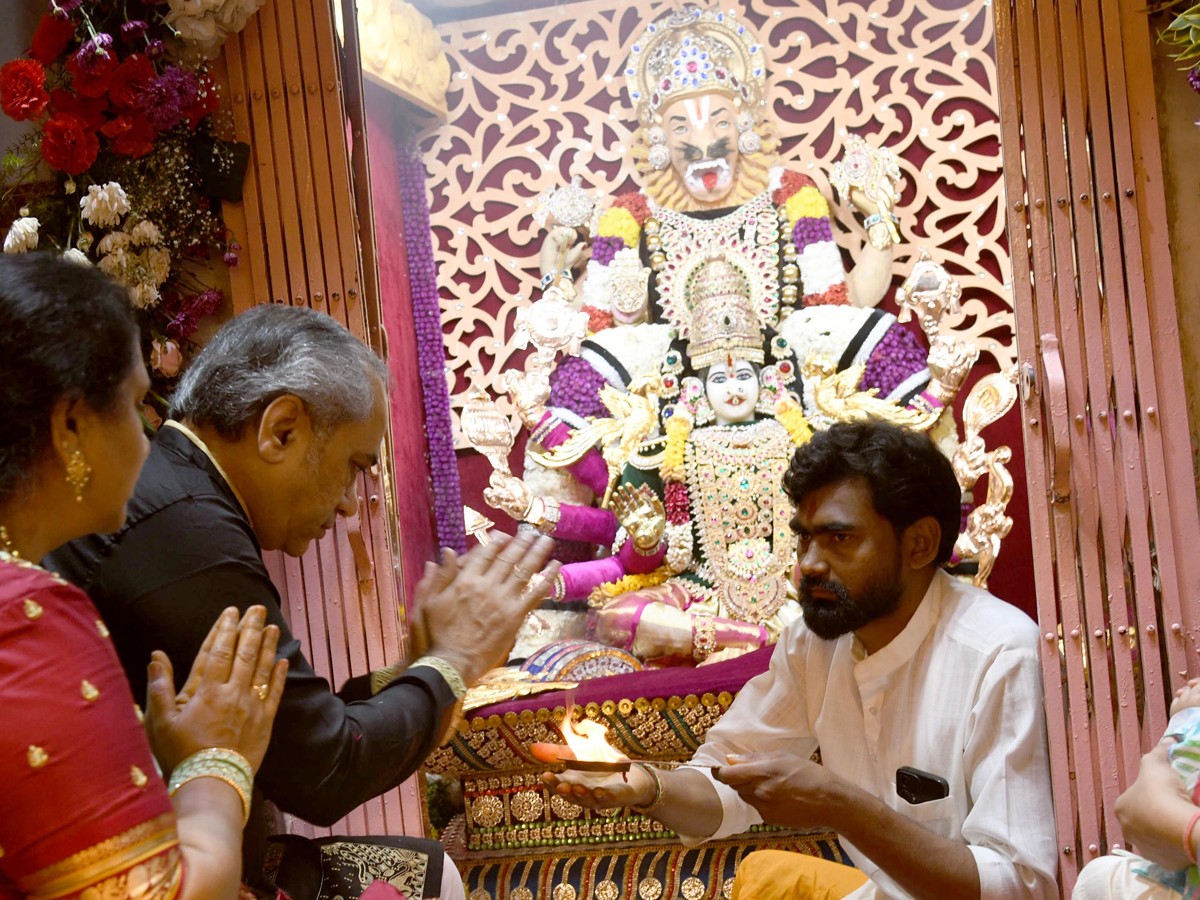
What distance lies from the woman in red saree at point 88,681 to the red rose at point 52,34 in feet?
6.87

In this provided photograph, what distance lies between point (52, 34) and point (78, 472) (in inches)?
89.6

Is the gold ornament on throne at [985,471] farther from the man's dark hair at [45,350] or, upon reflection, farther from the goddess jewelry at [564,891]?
the man's dark hair at [45,350]

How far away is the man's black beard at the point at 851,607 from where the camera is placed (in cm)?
256

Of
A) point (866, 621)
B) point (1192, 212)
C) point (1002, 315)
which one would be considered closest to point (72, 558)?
point (866, 621)

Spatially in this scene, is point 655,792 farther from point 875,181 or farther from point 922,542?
point 875,181

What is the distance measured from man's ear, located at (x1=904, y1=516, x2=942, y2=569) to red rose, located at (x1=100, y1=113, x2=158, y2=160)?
2.17 meters

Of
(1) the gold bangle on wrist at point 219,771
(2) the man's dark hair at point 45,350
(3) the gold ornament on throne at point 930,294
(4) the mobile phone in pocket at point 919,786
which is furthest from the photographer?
(3) the gold ornament on throne at point 930,294

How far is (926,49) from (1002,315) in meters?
1.12

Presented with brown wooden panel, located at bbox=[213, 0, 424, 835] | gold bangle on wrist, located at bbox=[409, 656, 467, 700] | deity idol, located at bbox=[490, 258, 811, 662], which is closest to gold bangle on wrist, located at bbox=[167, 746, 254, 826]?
gold bangle on wrist, located at bbox=[409, 656, 467, 700]

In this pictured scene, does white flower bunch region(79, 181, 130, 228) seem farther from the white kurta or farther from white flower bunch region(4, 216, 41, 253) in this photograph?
the white kurta

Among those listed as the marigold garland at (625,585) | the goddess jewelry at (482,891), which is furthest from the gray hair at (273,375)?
the marigold garland at (625,585)

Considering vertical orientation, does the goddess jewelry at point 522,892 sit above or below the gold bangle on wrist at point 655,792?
below

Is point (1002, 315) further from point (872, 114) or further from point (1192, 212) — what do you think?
point (1192, 212)

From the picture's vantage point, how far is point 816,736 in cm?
275
